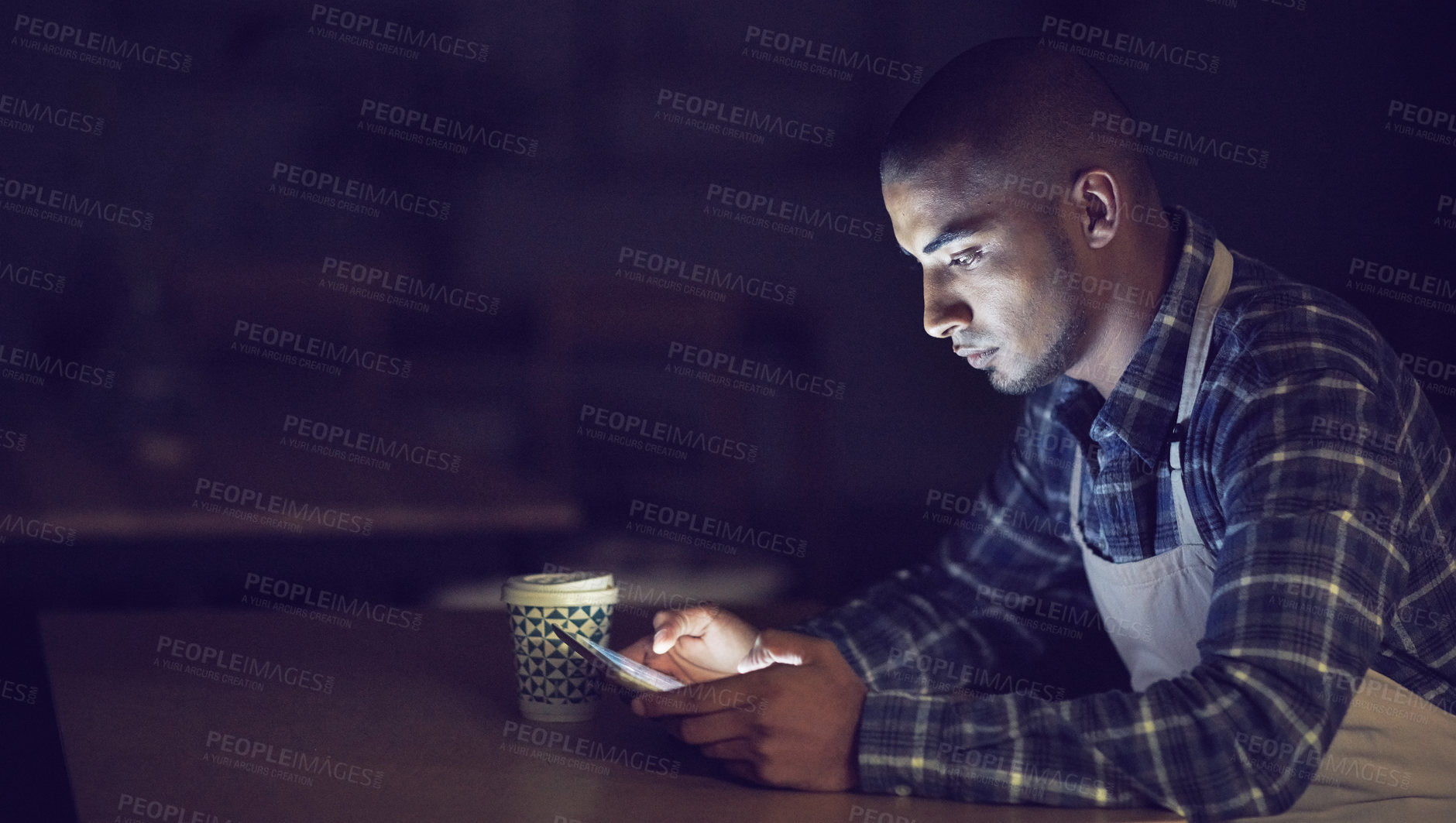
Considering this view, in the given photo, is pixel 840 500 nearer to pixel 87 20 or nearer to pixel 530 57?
pixel 530 57

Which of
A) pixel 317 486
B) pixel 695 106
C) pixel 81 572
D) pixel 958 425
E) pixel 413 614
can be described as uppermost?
pixel 695 106

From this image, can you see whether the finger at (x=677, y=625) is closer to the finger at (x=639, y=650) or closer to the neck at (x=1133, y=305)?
the finger at (x=639, y=650)

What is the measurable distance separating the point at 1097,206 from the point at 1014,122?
14cm

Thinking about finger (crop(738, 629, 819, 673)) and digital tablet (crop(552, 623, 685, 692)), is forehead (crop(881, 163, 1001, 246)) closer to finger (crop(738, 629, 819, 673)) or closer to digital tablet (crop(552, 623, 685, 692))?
finger (crop(738, 629, 819, 673))

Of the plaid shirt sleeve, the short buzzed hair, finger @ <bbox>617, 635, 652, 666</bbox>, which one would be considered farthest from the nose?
finger @ <bbox>617, 635, 652, 666</bbox>

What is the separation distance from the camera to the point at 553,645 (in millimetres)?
1275

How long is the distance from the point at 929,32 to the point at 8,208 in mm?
2109

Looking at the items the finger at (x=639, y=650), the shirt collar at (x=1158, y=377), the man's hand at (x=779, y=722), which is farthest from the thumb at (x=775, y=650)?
the shirt collar at (x=1158, y=377)

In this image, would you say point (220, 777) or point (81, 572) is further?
point (81, 572)

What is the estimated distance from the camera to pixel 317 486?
9.02 ft

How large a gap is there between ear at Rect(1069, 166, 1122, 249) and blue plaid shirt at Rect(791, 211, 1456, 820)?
0.09 m

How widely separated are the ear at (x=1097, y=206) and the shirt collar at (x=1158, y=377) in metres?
0.09

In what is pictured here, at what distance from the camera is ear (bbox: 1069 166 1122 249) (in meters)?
1.48

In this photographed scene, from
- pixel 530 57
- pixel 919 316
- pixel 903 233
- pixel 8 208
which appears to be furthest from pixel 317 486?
pixel 903 233
